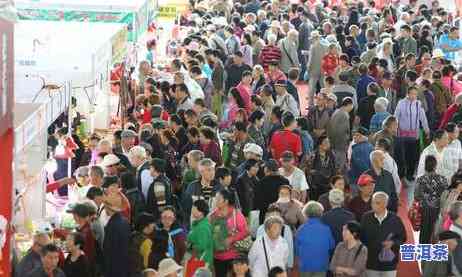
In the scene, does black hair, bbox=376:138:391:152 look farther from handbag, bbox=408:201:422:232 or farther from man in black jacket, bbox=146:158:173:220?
man in black jacket, bbox=146:158:173:220

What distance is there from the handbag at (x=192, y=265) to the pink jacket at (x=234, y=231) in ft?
1.06

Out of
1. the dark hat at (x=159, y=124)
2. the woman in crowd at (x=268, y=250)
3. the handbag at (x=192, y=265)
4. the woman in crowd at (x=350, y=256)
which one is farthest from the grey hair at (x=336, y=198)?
the dark hat at (x=159, y=124)

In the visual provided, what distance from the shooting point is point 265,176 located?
1196cm

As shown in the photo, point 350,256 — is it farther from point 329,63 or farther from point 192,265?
point 329,63

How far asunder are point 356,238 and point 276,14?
17.1 metres

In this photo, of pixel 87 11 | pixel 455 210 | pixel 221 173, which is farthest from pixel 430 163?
pixel 87 11

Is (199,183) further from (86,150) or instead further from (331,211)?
(86,150)

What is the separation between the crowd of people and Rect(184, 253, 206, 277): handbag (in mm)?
18

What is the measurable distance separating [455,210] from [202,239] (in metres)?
2.21

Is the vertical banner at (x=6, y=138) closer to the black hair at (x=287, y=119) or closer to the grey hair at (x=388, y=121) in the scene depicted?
the black hair at (x=287, y=119)

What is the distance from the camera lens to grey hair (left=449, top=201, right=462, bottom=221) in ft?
36.1

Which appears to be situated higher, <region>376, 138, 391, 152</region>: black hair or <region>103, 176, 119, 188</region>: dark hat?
<region>376, 138, 391, 152</region>: black hair

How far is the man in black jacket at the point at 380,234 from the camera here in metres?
10.9

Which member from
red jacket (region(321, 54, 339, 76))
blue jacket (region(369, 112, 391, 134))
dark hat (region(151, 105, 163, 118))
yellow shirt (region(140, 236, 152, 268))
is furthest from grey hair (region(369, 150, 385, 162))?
red jacket (region(321, 54, 339, 76))
